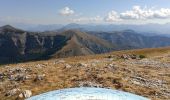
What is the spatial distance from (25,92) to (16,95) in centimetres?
92

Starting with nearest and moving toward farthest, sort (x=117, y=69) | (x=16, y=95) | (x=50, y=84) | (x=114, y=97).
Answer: (x=114, y=97) → (x=16, y=95) → (x=50, y=84) → (x=117, y=69)

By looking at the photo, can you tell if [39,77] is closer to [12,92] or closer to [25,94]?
[12,92]

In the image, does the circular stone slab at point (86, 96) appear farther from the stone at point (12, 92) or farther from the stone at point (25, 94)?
the stone at point (12, 92)

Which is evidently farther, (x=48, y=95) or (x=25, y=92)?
(x=25, y=92)

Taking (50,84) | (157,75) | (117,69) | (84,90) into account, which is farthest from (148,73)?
(84,90)

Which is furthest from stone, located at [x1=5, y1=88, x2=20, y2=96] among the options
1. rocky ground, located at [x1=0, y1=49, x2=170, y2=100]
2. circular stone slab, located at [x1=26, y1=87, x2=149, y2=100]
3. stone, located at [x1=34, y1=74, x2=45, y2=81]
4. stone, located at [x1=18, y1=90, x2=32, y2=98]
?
circular stone slab, located at [x1=26, y1=87, x2=149, y2=100]

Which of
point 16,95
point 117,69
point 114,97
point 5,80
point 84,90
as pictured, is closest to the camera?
point 114,97

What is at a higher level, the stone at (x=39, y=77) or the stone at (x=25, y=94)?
the stone at (x=39, y=77)

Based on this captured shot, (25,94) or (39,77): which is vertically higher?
(39,77)

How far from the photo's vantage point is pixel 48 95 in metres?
21.2

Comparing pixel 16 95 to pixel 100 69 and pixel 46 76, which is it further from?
pixel 100 69

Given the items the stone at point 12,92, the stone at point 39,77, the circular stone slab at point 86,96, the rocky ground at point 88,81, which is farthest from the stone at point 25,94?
the circular stone slab at point 86,96

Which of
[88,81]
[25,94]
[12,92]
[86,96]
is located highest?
[86,96]

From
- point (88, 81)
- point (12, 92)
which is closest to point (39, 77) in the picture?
point (88, 81)
